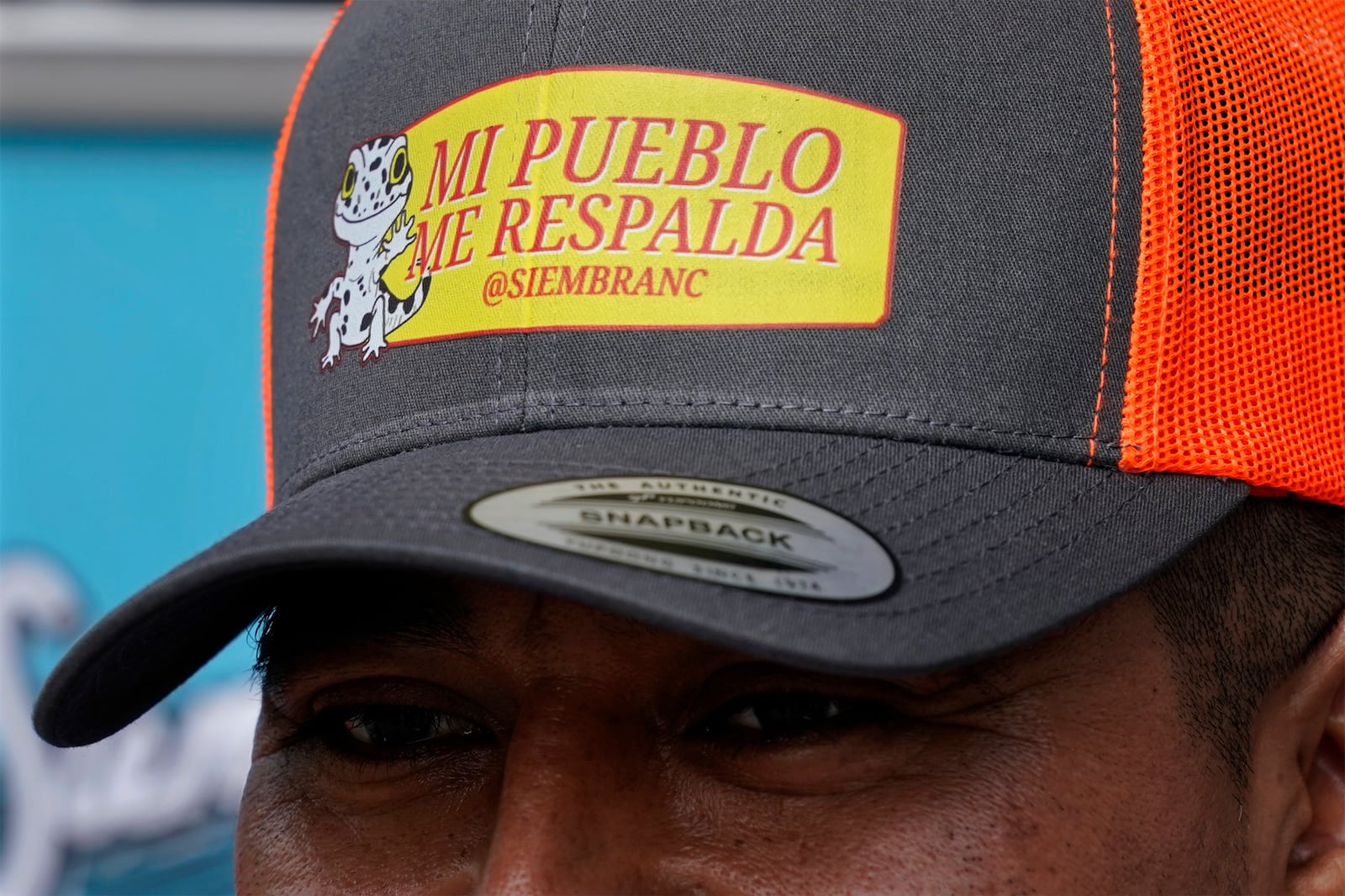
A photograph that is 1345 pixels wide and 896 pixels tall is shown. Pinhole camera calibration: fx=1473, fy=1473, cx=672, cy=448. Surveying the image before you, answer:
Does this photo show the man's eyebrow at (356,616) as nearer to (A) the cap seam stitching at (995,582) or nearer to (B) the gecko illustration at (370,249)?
(B) the gecko illustration at (370,249)

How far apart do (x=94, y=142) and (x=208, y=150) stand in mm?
245

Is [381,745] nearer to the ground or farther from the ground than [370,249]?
nearer to the ground

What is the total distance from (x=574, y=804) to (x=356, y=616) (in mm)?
294

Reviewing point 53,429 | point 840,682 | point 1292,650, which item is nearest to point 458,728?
point 840,682

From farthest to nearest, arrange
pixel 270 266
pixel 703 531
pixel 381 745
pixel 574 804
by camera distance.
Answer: pixel 270 266, pixel 381 745, pixel 574 804, pixel 703 531

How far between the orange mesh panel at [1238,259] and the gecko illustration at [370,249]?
0.63m

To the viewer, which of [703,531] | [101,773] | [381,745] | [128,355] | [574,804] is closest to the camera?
[703,531]

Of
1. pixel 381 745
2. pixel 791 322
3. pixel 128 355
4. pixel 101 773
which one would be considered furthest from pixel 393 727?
pixel 128 355

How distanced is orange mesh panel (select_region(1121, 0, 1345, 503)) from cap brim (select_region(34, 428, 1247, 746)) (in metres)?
0.06

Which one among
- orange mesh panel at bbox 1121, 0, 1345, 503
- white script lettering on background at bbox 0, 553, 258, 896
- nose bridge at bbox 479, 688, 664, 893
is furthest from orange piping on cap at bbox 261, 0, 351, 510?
white script lettering on background at bbox 0, 553, 258, 896

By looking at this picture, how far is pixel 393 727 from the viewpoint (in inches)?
55.2

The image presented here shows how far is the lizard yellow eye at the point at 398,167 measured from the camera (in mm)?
1349

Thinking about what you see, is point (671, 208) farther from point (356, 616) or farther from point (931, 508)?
point (356, 616)

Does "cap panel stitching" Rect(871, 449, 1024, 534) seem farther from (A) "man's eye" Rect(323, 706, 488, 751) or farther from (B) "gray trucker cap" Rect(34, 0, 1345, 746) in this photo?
(A) "man's eye" Rect(323, 706, 488, 751)
